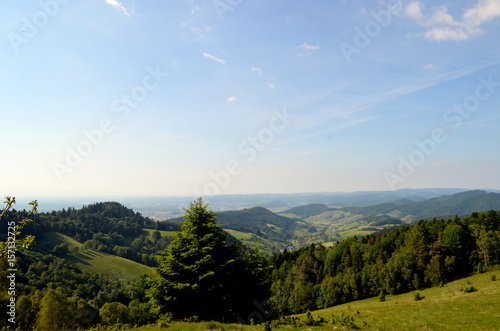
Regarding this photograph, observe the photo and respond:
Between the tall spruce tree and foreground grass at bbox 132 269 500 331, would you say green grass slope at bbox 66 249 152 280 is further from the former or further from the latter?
foreground grass at bbox 132 269 500 331

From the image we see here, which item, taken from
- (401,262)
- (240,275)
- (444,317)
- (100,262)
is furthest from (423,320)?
(100,262)

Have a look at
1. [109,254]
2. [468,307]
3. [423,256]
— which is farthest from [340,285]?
[109,254]

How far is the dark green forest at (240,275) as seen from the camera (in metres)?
23.1

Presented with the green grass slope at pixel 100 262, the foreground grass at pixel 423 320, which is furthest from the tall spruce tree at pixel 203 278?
the green grass slope at pixel 100 262

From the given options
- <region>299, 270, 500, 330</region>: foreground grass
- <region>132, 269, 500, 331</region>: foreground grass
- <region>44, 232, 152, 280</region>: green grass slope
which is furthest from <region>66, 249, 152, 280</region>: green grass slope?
<region>299, 270, 500, 330</region>: foreground grass

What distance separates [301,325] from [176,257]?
12.4 m

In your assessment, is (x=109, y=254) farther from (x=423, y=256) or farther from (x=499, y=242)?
(x=499, y=242)

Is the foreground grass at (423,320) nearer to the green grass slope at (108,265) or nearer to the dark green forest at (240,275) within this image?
the dark green forest at (240,275)

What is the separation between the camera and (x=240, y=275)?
2519 cm

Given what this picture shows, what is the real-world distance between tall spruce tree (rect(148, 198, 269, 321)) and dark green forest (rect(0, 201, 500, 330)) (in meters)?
0.09

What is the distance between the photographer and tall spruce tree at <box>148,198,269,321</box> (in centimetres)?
2273

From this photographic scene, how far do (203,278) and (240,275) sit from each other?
409cm

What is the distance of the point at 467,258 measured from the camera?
66812mm

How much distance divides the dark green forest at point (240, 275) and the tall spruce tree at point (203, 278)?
0.29 ft
